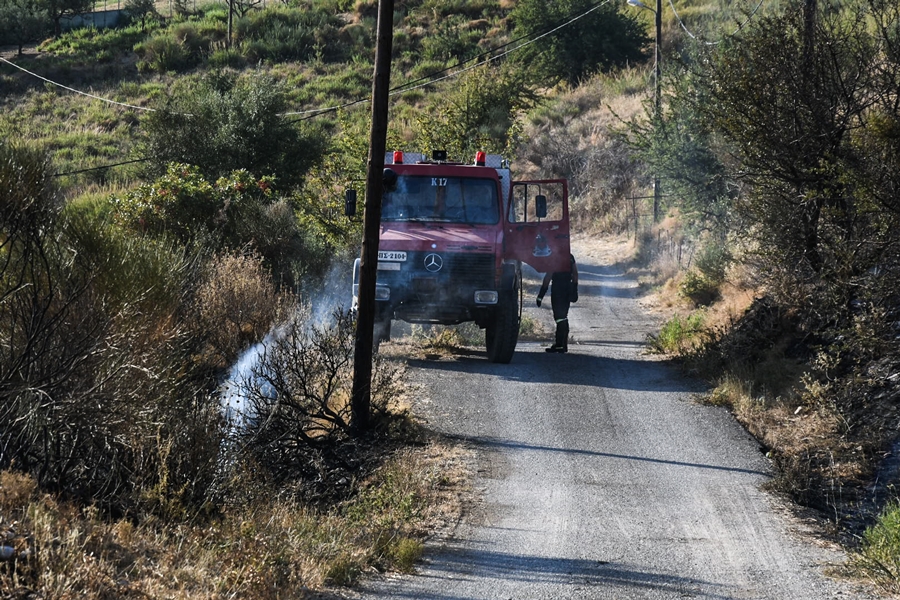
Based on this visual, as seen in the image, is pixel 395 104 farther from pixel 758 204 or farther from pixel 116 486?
pixel 116 486

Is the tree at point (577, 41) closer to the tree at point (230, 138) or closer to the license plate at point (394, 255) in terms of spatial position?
the tree at point (230, 138)

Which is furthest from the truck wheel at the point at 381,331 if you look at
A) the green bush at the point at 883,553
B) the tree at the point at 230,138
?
the tree at the point at 230,138

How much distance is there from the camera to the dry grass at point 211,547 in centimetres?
516

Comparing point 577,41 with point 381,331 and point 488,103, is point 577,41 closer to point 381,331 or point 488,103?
point 488,103

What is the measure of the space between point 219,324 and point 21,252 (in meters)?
6.86

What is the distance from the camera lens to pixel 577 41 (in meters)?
47.5

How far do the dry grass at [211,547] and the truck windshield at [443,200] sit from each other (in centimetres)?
662

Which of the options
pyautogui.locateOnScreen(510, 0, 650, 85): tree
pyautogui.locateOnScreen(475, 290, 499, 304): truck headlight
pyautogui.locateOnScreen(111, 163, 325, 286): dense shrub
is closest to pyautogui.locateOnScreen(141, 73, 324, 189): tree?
pyautogui.locateOnScreen(111, 163, 325, 286): dense shrub

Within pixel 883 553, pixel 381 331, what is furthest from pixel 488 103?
pixel 883 553

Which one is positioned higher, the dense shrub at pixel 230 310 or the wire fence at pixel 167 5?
the wire fence at pixel 167 5

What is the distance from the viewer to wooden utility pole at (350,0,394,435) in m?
10.4

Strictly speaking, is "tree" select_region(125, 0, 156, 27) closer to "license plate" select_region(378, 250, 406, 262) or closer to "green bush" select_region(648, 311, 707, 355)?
"green bush" select_region(648, 311, 707, 355)

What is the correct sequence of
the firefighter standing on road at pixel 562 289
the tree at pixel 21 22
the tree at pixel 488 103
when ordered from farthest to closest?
1. the tree at pixel 21 22
2. the tree at pixel 488 103
3. the firefighter standing on road at pixel 562 289

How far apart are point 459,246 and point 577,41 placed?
118 ft
